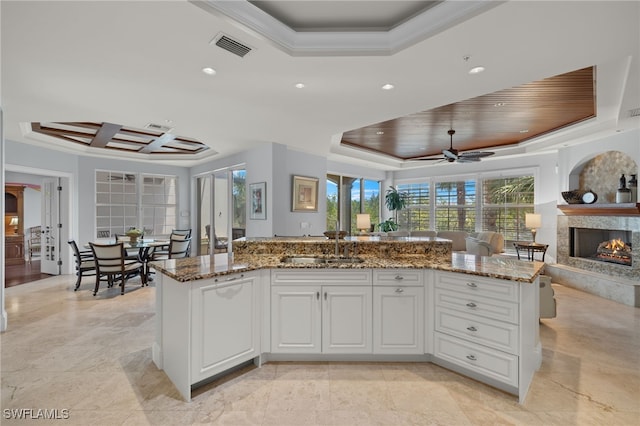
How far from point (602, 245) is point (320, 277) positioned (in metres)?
5.70

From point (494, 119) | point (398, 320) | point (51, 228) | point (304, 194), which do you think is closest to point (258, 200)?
point (304, 194)

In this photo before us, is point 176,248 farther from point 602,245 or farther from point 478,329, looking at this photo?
point 602,245

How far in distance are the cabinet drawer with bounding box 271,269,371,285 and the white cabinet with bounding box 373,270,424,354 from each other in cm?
12

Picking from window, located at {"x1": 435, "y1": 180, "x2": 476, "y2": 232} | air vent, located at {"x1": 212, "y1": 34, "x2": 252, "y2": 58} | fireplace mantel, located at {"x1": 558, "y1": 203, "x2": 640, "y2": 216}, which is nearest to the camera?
air vent, located at {"x1": 212, "y1": 34, "x2": 252, "y2": 58}

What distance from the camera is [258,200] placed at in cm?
564

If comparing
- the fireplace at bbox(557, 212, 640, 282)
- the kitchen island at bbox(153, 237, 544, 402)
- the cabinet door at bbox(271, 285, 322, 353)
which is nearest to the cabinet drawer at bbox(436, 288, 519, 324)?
the kitchen island at bbox(153, 237, 544, 402)

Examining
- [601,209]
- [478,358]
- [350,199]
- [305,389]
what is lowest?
[305,389]

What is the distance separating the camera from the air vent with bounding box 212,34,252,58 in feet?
7.11

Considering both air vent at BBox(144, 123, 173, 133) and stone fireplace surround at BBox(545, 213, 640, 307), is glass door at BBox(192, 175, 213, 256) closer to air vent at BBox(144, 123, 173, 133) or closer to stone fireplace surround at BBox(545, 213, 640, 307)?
air vent at BBox(144, 123, 173, 133)

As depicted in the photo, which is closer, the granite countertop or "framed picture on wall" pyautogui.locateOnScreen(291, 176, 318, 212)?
the granite countertop

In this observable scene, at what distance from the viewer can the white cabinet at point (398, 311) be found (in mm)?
2689

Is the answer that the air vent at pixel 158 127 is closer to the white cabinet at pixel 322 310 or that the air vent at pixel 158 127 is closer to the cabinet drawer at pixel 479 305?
the white cabinet at pixel 322 310

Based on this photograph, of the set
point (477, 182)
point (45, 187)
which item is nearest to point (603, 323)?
point (477, 182)

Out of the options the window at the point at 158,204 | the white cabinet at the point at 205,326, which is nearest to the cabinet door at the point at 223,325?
the white cabinet at the point at 205,326
